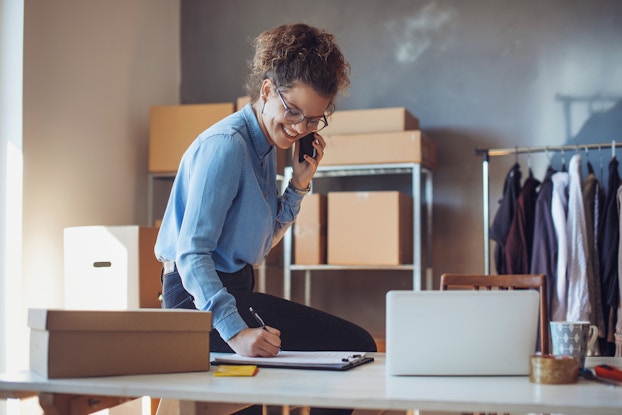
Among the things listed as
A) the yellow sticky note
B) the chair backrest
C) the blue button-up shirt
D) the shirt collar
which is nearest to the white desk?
the yellow sticky note

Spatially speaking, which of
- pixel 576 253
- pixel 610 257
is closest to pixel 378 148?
pixel 576 253

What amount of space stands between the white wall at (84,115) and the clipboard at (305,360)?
6.31ft

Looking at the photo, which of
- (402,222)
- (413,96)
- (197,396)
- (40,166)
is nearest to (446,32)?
(413,96)

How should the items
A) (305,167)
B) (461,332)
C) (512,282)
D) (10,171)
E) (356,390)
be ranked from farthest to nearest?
(10,171) → (512,282) → (305,167) → (461,332) → (356,390)

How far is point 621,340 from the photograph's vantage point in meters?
3.24

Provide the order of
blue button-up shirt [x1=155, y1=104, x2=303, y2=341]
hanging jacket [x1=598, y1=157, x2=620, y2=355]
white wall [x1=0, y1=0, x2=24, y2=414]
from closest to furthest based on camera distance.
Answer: blue button-up shirt [x1=155, y1=104, x2=303, y2=341], white wall [x1=0, y1=0, x2=24, y2=414], hanging jacket [x1=598, y1=157, x2=620, y2=355]

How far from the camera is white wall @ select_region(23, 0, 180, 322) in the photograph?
3268 millimetres

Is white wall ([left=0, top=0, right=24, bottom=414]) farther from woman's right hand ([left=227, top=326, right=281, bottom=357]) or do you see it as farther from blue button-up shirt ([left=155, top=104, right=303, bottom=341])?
woman's right hand ([left=227, top=326, right=281, bottom=357])

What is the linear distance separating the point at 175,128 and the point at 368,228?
110 centimetres

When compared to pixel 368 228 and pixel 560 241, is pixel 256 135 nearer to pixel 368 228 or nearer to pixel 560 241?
pixel 368 228

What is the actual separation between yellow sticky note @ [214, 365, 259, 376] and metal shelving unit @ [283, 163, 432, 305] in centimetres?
231

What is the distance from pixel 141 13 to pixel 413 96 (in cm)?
151

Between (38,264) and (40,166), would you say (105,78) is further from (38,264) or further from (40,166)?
(38,264)

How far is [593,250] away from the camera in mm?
3475
